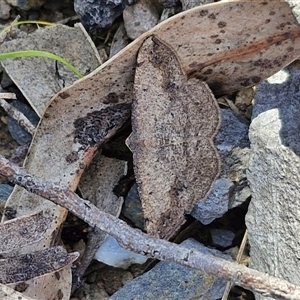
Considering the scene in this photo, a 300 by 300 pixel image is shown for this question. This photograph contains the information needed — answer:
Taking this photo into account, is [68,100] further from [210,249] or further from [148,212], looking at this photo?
[210,249]

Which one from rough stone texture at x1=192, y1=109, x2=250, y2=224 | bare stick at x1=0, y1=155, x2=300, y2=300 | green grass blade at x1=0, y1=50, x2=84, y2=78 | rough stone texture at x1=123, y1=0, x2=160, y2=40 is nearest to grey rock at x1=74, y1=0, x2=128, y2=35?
rough stone texture at x1=123, y1=0, x2=160, y2=40

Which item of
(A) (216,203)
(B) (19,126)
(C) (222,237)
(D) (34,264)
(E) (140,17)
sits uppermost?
(E) (140,17)

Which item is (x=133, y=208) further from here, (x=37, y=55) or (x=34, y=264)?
(x=37, y=55)

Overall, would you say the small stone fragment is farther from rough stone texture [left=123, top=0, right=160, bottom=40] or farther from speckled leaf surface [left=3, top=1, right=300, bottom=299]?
rough stone texture [left=123, top=0, right=160, bottom=40]

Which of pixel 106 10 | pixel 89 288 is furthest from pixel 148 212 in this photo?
pixel 106 10

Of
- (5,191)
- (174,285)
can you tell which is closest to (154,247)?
(174,285)
